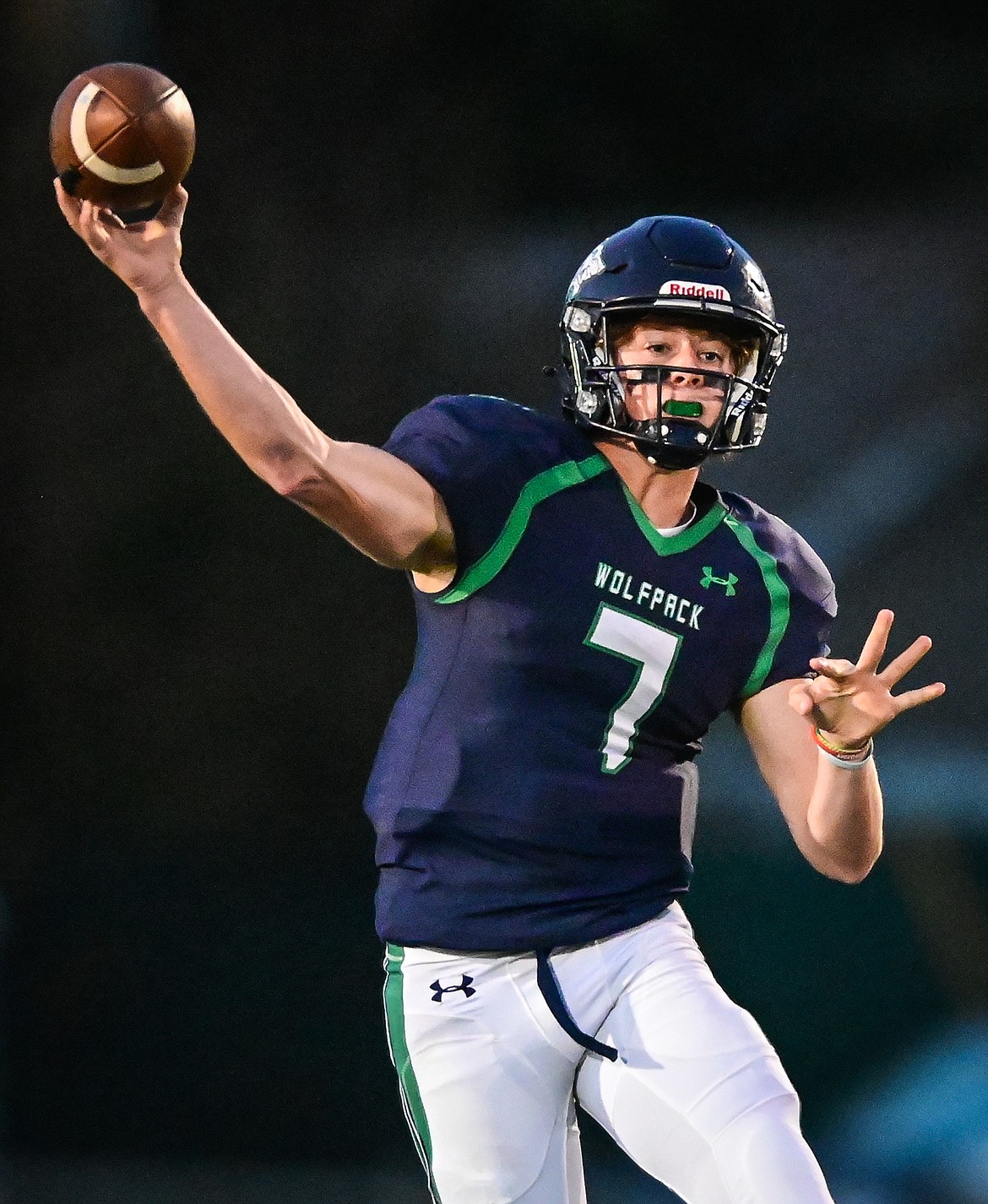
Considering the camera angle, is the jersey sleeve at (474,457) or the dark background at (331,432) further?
the dark background at (331,432)

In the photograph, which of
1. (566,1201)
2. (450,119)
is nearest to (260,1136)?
(566,1201)

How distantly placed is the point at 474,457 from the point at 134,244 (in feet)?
1.74

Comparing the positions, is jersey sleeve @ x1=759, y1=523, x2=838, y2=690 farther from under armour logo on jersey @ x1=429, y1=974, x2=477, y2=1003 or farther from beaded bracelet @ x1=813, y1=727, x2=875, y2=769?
under armour logo on jersey @ x1=429, y1=974, x2=477, y2=1003

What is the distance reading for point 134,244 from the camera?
1.86 meters

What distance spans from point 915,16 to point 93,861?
264 centimetres

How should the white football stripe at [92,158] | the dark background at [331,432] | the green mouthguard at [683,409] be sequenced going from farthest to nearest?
the dark background at [331,432], the green mouthguard at [683,409], the white football stripe at [92,158]

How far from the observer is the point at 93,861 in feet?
12.3

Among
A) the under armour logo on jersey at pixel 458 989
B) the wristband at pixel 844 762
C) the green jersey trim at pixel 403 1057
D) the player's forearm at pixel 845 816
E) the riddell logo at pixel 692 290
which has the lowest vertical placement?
the green jersey trim at pixel 403 1057

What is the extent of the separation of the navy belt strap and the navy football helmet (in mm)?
698

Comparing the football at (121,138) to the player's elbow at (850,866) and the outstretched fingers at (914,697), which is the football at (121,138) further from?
the player's elbow at (850,866)

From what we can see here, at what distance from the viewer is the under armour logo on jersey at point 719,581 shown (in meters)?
2.30

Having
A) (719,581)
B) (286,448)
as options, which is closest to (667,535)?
(719,581)

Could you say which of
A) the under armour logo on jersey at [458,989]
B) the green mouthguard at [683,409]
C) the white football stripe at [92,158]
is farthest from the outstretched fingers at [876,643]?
the white football stripe at [92,158]

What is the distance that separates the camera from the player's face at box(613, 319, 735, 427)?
7.43 feet
